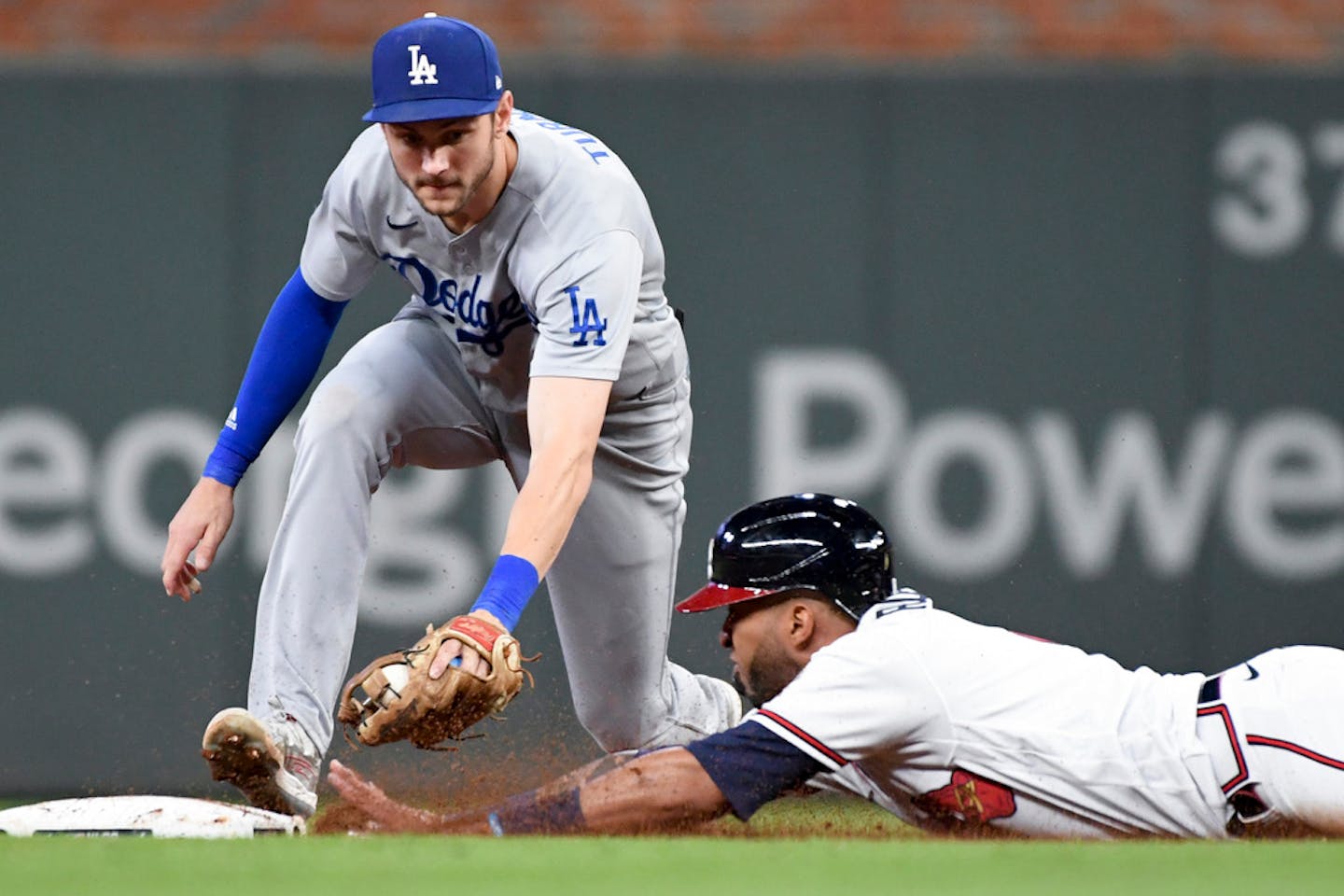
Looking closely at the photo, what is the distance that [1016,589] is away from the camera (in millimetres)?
6129

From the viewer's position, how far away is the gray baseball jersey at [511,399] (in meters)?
3.72

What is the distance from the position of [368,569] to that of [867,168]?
1.98 metres

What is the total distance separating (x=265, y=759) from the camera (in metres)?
3.56

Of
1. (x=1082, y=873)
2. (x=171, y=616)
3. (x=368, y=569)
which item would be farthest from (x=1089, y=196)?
(x=1082, y=873)

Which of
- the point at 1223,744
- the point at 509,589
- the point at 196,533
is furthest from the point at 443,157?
the point at 1223,744

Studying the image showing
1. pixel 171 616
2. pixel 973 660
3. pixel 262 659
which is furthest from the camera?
pixel 171 616

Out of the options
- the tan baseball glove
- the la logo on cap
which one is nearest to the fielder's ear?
the la logo on cap

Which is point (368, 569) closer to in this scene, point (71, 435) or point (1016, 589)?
point (71, 435)

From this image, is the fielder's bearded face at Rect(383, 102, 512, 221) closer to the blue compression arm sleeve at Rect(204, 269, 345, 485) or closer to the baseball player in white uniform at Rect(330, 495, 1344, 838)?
the blue compression arm sleeve at Rect(204, 269, 345, 485)

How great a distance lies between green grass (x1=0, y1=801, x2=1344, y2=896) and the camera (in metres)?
2.65

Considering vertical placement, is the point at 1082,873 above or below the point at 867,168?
below

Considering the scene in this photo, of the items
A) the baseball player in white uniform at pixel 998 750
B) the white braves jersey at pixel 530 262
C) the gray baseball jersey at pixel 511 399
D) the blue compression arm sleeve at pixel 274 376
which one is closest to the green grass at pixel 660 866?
the baseball player in white uniform at pixel 998 750

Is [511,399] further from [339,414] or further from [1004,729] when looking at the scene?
[1004,729]

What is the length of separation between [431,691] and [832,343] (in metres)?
3.18
